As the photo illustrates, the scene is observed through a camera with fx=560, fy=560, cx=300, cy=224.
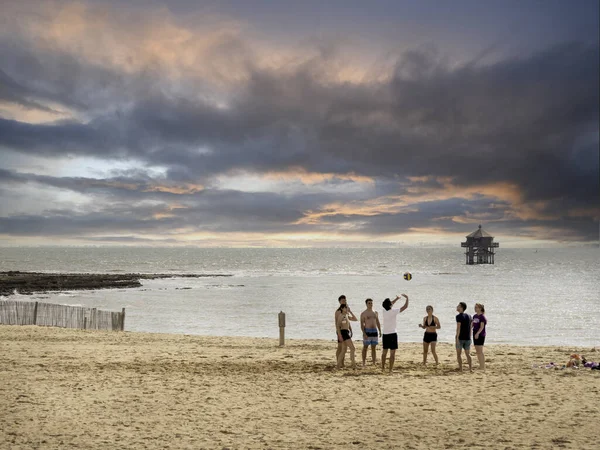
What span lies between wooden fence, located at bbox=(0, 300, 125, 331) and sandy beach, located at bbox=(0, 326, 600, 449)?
8.83m

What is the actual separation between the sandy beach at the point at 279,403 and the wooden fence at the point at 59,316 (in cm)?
883

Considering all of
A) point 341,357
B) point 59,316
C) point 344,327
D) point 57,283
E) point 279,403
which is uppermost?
point 57,283

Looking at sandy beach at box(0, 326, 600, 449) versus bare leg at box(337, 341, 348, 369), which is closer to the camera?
sandy beach at box(0, 326, 600, 449)

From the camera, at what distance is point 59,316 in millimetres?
27844

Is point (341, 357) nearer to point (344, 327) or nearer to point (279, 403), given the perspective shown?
point (344, 327)

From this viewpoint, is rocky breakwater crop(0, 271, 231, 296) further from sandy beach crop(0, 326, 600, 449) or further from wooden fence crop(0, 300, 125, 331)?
sandy beach crop(0, 326, 600, 449)

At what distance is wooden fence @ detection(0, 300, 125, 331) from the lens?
90.4ft

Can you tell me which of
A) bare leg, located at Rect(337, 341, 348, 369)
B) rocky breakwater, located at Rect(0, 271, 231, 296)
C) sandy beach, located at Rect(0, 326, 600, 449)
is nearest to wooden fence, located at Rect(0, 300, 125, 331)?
sandy beach, located at Rect(0, 326, 600, 449)

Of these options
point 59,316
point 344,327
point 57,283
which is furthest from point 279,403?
point 57,283

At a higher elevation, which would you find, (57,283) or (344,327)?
(57,283)

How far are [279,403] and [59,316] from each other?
65.0 ft

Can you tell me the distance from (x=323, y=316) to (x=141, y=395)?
2996 centimetres

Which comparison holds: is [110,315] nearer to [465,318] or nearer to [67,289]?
[465,318]

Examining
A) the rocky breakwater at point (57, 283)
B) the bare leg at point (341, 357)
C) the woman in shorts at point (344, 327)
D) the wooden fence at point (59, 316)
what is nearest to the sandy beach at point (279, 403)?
the bare leg at point (341, 357)
